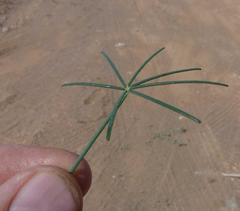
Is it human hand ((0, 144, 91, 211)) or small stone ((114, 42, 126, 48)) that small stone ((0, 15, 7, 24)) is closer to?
small stone ((114, 42, 126, 48))

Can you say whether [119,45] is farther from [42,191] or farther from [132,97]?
[42,191]

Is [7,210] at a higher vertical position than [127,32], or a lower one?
higher

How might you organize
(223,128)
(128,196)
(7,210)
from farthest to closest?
(223,128)
(128,196)
(7,210)

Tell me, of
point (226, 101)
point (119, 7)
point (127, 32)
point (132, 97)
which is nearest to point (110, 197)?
point (132, 97)

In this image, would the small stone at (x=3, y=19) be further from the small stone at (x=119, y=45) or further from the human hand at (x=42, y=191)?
the human hand at (x=42, y=191)

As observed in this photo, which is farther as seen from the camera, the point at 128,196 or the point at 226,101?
the point at 226,101

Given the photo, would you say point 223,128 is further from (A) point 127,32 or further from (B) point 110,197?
(A) point 127,32
